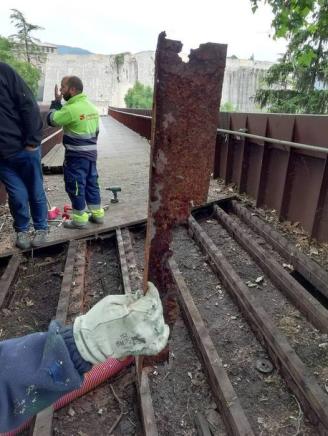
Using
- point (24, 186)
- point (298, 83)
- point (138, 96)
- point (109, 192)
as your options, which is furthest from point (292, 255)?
point (138, 96)

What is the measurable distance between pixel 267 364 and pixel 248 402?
0.35 metres

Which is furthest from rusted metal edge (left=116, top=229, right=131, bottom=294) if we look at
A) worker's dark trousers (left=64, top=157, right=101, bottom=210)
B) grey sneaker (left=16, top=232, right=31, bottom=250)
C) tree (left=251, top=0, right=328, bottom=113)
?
tree (left=251, top=0, right=328, bottom=113)

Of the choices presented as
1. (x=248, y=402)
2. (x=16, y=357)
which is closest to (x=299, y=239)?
(x=248, y=402)

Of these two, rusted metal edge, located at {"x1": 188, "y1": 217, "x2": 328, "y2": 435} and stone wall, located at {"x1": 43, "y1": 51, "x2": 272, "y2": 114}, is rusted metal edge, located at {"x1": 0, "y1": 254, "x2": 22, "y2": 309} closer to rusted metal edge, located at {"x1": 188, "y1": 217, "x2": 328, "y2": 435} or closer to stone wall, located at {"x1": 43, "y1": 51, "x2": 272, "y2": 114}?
rusted metal edge, located at {"x1": 188, "y1": 217, "x2": 328, "y2": 435}

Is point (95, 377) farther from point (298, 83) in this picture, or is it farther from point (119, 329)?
point (298, 83)

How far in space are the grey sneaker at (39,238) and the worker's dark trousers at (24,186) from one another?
0.23ft

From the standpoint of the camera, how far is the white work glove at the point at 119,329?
1.17 metres

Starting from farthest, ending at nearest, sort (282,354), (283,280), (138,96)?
(138,96) < (283,280) < (282,354)

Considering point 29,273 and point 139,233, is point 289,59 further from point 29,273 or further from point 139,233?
point 29,273

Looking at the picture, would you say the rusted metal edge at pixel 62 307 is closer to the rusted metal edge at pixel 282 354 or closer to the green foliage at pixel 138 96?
the rusted metal edge at pixel 282 354

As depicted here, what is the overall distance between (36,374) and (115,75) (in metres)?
74.3

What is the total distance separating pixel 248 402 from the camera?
206 centimetres

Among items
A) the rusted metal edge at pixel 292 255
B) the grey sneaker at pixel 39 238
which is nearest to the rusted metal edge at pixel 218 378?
the rusted metal edge at pixel 292 255

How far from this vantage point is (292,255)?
3.58m
